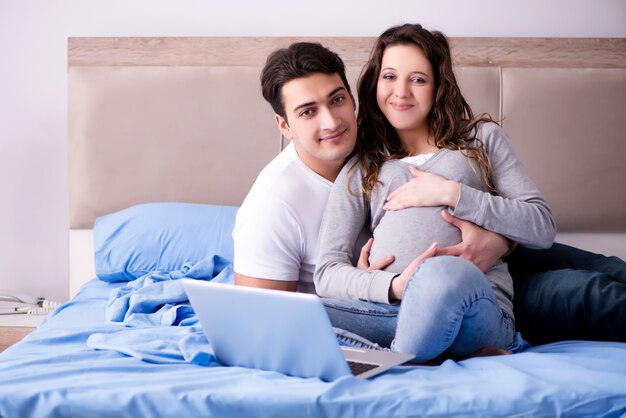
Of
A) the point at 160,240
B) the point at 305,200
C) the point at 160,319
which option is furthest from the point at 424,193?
the point at 160,240

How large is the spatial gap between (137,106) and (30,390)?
6.26ft

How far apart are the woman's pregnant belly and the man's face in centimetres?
26

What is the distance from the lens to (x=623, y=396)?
1.40 m

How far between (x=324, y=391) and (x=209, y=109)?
1975 millimetres

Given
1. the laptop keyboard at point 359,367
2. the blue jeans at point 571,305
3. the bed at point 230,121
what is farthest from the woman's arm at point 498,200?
the bed at point 230,121

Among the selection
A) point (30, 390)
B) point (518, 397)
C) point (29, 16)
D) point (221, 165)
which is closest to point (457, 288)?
point (518, 397)

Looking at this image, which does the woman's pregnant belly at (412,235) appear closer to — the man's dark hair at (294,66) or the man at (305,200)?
the man at (305,200)

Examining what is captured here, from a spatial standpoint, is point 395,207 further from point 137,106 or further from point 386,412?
point 137,106

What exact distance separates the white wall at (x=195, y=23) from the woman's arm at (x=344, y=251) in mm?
1332

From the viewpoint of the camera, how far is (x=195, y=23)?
3.28 metres

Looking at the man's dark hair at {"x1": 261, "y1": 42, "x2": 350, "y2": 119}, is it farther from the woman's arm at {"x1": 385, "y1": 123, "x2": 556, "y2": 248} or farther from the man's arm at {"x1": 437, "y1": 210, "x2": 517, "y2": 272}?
the man's arm at {"x1": 437, "y1": 210, "x2": 517, "y2": 272}

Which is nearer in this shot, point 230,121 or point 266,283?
point 266,283

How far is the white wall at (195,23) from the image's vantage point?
328 cm

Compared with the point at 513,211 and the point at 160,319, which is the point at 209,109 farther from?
the point at 513,211
